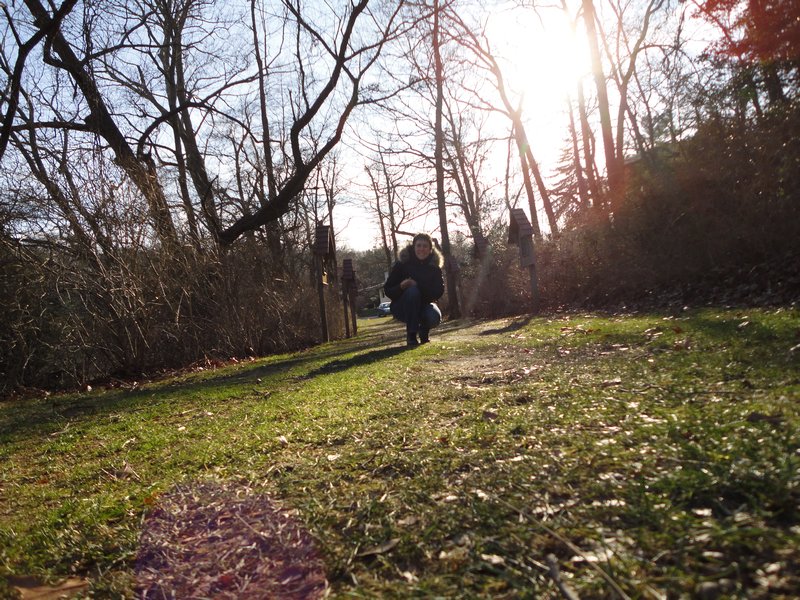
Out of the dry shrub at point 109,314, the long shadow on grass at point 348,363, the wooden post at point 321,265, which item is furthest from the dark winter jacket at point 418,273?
the wooden post at point 321,265

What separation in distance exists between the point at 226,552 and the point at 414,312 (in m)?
6.33

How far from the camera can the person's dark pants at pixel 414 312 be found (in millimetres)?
7965

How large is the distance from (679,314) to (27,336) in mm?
8532

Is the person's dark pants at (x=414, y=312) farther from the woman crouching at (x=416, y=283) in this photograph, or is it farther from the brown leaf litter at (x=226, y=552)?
the brown leaf litter at (x=226, y=552)

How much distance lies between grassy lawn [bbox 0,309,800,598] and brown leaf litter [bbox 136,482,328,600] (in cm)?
6

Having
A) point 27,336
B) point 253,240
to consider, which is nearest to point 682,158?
point 253,240

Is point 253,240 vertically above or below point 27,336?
above

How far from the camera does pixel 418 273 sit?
8.12m

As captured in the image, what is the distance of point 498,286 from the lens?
18.6 metres

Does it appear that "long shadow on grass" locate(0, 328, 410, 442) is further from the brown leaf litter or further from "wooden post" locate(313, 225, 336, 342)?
"wooden post" locate(313, 225, 336, 342)

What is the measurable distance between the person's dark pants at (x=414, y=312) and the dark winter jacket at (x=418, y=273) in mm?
115

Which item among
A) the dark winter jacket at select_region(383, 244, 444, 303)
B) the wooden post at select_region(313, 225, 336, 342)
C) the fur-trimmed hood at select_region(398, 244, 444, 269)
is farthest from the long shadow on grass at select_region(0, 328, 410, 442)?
the wooden post at select_region(313, 225, 336, 342)

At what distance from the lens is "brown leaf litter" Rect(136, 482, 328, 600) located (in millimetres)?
1588

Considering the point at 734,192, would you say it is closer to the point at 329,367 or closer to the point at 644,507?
the point at 329,367
